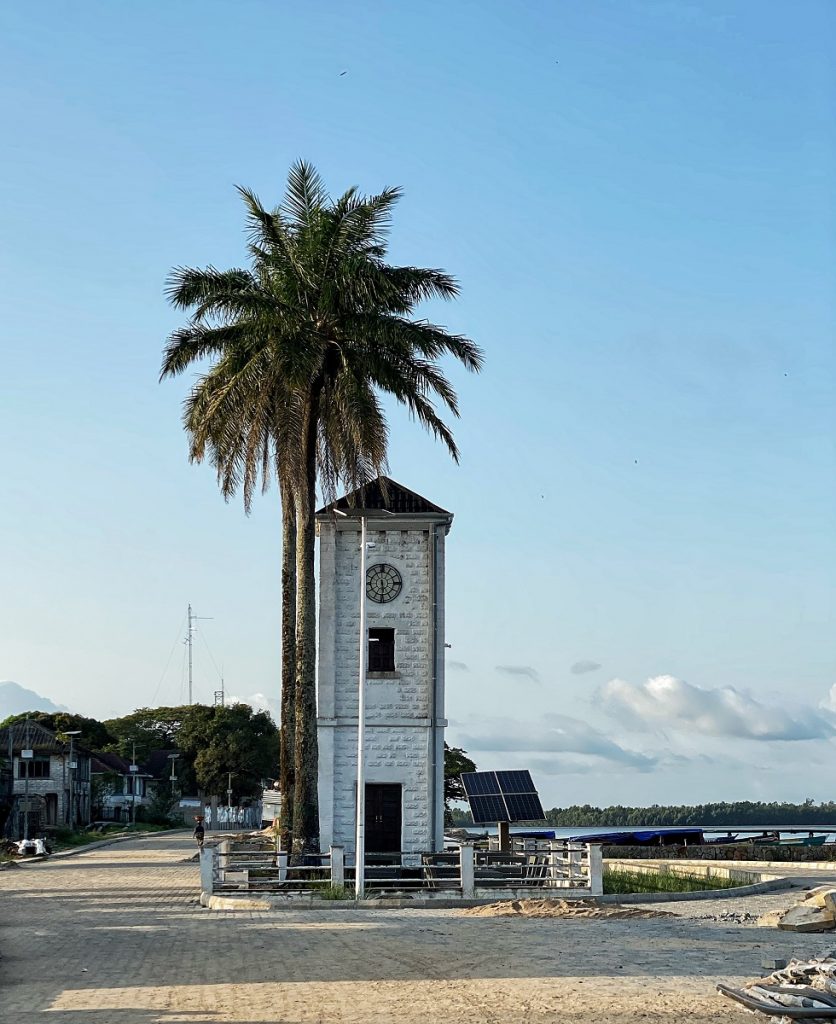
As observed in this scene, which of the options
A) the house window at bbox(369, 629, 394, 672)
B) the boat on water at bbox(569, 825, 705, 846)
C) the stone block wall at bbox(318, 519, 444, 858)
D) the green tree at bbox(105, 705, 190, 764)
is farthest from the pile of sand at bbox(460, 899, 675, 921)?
the green tree at bbox(105, 705, 190, 764)

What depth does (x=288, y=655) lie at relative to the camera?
33.2 meters

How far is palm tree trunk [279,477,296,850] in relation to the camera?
3319 cm

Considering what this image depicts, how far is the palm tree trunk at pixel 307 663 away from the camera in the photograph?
30.3 metres

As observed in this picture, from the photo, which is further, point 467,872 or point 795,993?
point 467,872

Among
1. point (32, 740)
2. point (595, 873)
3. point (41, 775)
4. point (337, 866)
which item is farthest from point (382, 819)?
point (32, 740)

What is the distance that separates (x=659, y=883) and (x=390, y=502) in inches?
464

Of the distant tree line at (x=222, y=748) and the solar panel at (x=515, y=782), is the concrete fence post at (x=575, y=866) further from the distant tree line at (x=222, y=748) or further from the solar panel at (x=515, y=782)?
the distant tree line at (x=222, y=748)

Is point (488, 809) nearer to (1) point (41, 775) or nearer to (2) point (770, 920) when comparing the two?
(2) point (770, 920)

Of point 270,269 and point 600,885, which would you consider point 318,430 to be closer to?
point 270,269

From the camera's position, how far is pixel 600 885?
2780 cm

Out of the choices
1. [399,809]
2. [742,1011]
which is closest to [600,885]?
[399,809]

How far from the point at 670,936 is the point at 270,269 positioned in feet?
63.2

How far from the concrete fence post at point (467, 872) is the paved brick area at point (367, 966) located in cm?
237

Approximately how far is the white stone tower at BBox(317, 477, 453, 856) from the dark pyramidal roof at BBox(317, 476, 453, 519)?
8 cm
